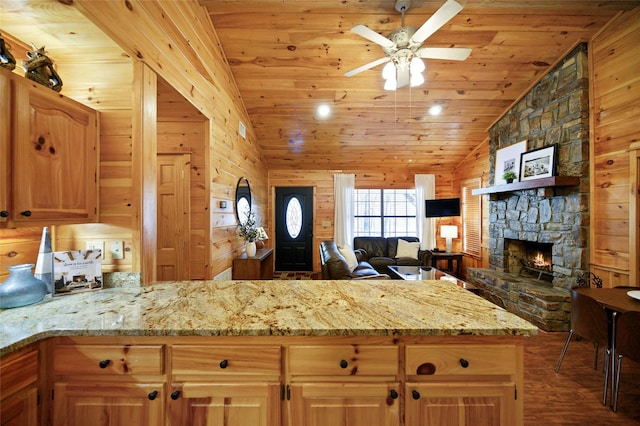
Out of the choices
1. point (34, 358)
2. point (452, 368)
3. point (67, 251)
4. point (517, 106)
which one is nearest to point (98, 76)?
point (67, 251)

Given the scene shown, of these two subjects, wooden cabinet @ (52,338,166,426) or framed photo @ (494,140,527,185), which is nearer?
wooden cabinet @ (52,338,166,426)

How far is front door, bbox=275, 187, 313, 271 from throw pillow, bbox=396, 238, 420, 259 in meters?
2.09

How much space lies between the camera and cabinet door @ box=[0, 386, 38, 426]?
977 mm

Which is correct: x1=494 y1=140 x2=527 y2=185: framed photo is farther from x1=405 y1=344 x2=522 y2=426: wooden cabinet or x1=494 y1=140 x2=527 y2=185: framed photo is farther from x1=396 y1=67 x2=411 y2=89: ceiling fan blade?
x1=405 y1=344 x2=522 y2=426: wooden cabinet

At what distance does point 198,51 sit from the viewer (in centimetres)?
263

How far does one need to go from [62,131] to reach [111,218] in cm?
56

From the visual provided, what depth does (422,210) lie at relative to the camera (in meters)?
6.24

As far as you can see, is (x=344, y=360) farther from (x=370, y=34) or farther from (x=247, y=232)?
(x=247, y=232)

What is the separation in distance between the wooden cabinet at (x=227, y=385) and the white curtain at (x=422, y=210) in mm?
5744

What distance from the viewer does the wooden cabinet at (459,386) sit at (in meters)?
1.13

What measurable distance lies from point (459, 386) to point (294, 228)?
539cm

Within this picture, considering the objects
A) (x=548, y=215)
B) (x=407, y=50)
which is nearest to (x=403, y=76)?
(x=407, y=50)

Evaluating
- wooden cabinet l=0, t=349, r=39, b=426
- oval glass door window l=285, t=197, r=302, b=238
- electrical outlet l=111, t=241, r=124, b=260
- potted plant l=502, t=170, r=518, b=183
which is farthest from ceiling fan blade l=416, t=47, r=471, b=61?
oval glass door window l=285, t=197, r=302, b=238

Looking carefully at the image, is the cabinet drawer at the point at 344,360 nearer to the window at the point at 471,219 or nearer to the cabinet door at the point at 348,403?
the cabinet door at the point at 348,403
